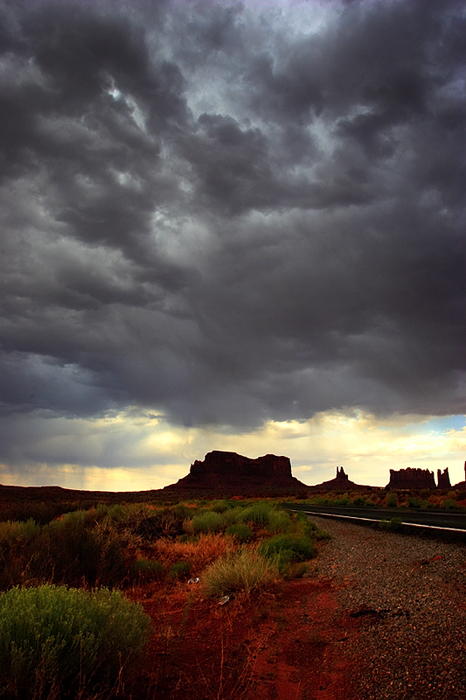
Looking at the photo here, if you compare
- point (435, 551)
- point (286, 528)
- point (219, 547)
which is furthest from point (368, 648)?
point (286, 528)

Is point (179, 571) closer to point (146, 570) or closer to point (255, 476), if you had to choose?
point (146, 570)

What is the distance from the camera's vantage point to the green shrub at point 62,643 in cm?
360

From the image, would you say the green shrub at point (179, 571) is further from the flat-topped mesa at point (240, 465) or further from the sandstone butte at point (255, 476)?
the flat-topped mesa at point (240, 465)

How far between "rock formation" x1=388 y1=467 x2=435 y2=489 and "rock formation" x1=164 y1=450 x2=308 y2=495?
29.7 metres

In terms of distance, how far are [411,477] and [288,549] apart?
147 meters

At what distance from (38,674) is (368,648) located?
11.7ft

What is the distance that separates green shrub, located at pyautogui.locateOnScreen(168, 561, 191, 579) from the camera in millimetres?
9759

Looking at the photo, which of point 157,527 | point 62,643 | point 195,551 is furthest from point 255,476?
point 62,643

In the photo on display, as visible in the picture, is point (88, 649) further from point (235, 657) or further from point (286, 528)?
point (286, 528)

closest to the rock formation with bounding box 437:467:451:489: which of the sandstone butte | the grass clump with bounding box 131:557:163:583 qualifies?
the sandstone butte

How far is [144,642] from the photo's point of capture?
181 inches

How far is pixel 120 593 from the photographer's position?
5.39m

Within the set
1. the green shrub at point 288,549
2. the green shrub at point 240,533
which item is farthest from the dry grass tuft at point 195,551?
the green shrub at point 288,549

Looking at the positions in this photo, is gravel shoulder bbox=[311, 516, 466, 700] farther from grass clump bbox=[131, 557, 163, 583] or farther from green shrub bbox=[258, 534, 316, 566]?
grass clump bbox=[131, 557, 163, 583]
